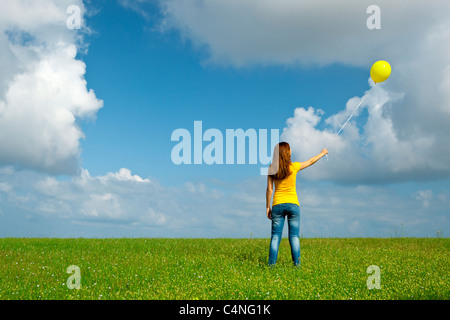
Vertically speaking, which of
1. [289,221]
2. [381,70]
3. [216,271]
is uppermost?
[381,70]

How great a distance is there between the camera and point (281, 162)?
1059cm

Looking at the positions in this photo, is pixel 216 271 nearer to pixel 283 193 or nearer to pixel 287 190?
pixel 283 193

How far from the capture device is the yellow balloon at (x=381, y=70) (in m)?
11.7

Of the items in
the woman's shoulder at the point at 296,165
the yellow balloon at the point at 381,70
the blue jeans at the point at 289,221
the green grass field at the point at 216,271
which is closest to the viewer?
the green grass field at the point at 216,271

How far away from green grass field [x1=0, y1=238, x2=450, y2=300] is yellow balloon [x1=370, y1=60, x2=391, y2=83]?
5.68 meters

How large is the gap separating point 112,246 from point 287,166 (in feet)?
30.4

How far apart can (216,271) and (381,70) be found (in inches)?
292

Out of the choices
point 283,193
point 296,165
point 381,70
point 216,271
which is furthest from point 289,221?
point 381,70

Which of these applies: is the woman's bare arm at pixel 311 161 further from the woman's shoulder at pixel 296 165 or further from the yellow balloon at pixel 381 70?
the yellow balloon at pixel 381 70

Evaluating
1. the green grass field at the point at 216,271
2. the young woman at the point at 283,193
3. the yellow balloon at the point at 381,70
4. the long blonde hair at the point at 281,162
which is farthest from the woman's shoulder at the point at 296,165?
the yellow balloon at the point at 381,70

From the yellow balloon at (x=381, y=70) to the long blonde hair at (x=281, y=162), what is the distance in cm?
363

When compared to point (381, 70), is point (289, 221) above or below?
below
